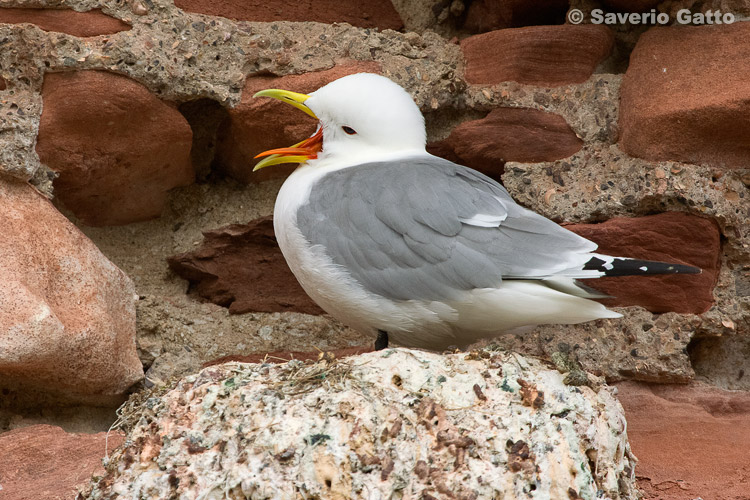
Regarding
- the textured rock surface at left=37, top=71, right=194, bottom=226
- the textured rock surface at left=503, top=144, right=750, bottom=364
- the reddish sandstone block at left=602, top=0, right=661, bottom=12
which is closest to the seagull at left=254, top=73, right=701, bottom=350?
the textured rock surface at left=503, top=144, right=750, bottom=364

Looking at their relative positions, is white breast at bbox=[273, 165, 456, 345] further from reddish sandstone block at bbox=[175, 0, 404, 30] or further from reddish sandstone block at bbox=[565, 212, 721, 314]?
reddish sandstone block at bbox=[175, 0, 404, 30]

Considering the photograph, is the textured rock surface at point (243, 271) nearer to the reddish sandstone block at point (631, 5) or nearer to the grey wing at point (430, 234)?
the grey wing at point (430, 234)

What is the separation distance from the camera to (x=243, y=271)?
2268mm

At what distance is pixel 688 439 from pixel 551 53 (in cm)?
97

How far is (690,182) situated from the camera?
204 cm

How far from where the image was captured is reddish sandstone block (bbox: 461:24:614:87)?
2.24 meters

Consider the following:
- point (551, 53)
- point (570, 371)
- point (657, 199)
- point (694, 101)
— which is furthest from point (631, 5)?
point (570, 371)

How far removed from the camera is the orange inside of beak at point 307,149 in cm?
211

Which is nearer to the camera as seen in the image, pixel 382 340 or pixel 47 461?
pixel 47 461

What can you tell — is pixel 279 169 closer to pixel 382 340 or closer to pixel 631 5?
pixel 382 340

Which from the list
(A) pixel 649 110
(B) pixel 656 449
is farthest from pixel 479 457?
(A) pixel 649 110

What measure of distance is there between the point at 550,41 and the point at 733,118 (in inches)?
18.8

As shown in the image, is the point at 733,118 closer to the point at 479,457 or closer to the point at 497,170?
the point at 497,170

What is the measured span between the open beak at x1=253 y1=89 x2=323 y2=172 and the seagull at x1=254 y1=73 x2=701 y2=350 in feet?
0.31
